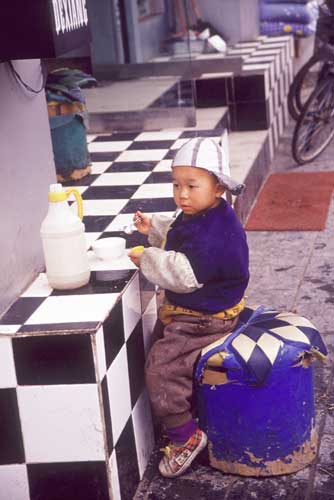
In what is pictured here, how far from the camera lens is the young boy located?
3.28 meters

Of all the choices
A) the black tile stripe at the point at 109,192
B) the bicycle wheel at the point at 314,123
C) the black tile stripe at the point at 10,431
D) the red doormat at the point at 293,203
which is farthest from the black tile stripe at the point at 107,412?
the bicycle wheel at the point at 314,123

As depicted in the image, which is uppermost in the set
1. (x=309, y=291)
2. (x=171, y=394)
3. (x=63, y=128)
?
(x=63, y=128)

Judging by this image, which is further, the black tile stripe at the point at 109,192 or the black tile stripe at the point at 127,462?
the black tile stripe at the point at 109,192

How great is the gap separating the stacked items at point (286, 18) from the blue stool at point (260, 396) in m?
8.08

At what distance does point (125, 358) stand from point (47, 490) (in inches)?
20.8

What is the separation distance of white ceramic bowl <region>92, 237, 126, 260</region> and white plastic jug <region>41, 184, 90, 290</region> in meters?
0.24

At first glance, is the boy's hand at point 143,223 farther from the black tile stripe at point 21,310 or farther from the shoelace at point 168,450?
the shoelace at point 168,450

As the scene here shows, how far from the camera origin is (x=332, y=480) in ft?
11.0

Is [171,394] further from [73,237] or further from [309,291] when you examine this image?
[309,291]

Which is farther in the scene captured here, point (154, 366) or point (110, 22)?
point (110, 22)

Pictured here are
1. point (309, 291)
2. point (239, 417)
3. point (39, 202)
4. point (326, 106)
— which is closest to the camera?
point (239, 417)

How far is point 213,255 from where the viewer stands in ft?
10.8

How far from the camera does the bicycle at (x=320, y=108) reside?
7.70m

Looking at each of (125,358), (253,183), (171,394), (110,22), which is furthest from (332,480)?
(110,22)
